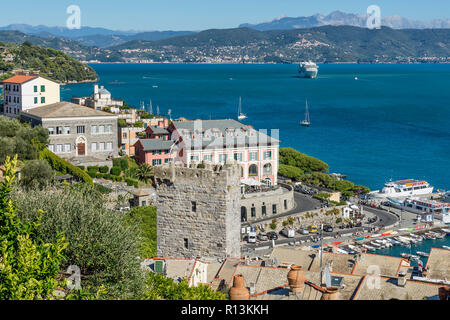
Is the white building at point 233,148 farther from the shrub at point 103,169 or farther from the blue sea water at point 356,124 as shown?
the blue sea water at point 356,124

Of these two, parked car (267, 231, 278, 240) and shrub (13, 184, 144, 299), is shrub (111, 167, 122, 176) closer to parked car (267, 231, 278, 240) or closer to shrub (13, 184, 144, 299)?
parked car (267, 231, 278, 240)

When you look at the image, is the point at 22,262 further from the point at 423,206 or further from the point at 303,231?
the point at 423,206

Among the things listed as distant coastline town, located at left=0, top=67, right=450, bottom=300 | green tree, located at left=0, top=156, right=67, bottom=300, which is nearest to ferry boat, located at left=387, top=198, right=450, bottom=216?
distant coastline town, located at left=0, top=67, right=450, bottom=300

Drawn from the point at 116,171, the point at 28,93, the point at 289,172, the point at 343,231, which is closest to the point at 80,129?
the point at 116,171

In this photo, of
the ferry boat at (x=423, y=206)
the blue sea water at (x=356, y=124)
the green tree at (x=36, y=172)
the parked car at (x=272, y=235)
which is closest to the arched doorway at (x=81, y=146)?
the green tree at (x=36, y=172)

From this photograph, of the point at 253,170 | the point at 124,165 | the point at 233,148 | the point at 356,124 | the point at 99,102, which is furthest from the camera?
the point at 356,124

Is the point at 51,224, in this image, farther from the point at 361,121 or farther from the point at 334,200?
the point at 361,121

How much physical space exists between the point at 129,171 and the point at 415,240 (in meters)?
27.0

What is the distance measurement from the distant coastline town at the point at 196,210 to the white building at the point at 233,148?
0.12 m

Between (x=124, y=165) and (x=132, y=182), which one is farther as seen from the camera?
(x=124, y=165)

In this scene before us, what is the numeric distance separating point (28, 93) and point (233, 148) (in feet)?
77.1

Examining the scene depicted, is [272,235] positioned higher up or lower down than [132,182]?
lower down

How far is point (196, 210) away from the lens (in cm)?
2025

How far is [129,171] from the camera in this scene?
55.5 m
